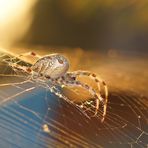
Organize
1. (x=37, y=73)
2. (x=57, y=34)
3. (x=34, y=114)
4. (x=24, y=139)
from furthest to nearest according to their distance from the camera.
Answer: (x=57, y=34) < (x=37, y=73) < (x=34, y=114) < (x=24, y=139)

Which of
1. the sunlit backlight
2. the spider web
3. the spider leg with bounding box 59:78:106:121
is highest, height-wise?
the sunlit backlight

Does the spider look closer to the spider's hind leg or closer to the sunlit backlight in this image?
the spider's hind leg

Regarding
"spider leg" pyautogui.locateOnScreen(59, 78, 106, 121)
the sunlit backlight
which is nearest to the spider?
"spider leg" pyautogui.locateOnScreen(59, 78, 106, 121)

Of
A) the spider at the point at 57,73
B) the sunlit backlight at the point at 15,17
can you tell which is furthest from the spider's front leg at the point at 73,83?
the sunlit backlight at the point at 15,17

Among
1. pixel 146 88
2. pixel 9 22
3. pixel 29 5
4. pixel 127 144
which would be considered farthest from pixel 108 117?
pixel 29 5

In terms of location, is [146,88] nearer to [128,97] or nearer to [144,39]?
[128,97]

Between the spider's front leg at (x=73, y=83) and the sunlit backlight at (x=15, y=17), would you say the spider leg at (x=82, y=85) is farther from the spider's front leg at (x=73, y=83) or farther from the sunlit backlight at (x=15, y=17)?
the sunlit backlight at (x=15, y=17)

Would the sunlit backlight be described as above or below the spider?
above
